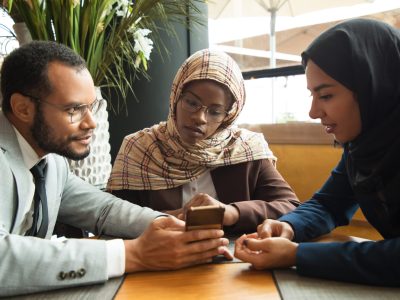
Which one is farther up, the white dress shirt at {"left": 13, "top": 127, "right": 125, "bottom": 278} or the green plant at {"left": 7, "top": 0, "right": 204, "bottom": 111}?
the green plant at {"left": 7, "top": 0, "right": 204, "bottom": 111}

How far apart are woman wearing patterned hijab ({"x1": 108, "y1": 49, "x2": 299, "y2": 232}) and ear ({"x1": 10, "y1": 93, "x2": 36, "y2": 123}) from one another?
58cm

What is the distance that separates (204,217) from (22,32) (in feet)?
5.01

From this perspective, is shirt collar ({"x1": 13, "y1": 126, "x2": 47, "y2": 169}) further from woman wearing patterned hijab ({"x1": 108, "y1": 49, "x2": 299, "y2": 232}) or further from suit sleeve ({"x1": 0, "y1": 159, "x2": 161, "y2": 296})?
woman wearing patterned hijab ({"x1": 108, "y1": 49, "x2": 299, "y2": 232})

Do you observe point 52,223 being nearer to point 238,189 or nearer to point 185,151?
point 185,151

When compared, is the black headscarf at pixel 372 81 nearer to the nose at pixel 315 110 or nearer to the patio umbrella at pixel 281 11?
the nose at pixel 315 110

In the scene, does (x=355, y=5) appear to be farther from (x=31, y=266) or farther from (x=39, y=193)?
(x=31, y=266)

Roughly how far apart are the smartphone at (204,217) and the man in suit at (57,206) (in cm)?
2

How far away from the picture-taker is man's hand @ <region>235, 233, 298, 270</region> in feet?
3.27

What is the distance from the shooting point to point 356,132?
1.14 m

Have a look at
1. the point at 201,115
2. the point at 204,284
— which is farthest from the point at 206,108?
the point at 204,284

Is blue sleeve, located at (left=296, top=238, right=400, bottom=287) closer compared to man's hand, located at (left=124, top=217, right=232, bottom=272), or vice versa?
blue sleeve, located at (left=296, top=238, right=400, bottom=287)

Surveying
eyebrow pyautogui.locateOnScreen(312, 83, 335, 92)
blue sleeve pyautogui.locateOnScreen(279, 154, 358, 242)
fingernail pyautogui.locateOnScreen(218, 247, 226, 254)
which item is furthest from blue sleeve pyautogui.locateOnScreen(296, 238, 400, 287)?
eyebrow pyautogui.locateOnScreen(312, 83, 335, 92)

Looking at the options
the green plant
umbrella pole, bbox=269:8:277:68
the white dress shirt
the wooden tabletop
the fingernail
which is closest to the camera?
the wooden tabletop

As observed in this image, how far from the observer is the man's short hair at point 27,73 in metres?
1.29
